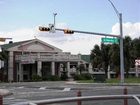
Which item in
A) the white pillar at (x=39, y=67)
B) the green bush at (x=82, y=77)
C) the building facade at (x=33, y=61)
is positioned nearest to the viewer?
the white pillar at (x=39, y=67)

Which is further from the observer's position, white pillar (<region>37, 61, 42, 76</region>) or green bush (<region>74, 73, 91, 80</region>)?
green bush (<region>74, 73, 91, 80</region>)

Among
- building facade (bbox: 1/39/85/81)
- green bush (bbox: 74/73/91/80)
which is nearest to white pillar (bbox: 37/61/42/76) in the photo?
building facade (bbox: 1/39/85/81)

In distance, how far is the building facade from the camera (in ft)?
316

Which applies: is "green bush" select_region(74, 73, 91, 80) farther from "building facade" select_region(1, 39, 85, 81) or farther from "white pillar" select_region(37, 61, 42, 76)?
"white pillar" select_region(37, 61, 42, 76)

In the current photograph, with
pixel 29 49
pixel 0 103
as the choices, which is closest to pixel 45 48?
pixel 29 49

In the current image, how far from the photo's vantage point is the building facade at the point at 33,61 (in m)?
96.2

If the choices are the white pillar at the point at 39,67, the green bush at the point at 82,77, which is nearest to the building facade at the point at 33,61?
the white pillar at the point at 39,67

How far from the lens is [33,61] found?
9325 centimetres

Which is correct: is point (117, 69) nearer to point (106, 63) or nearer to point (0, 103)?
point (106, 63)

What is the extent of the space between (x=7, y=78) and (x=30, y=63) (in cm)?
654

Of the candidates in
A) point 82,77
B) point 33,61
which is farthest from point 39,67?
point 82,77

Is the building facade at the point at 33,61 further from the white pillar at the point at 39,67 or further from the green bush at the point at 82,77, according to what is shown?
the green bush at the point at 82,77

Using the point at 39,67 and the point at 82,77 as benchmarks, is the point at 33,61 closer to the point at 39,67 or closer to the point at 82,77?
the point at 39,67

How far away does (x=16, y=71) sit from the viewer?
9862cm
